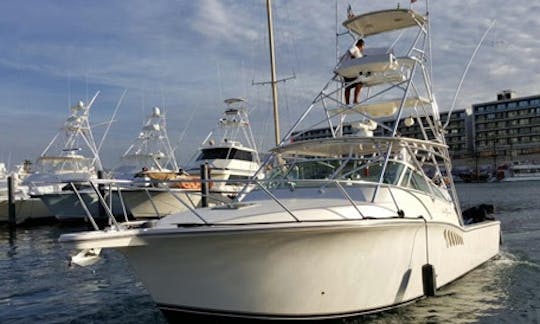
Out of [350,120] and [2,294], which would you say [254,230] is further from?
[2,294]

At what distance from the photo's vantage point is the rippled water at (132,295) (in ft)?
26.5

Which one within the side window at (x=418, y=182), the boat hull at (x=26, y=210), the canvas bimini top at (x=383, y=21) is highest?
the canvas bimini top at (x=383, y=21)

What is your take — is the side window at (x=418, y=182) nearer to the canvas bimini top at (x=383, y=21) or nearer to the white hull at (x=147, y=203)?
the canvas bimini top at (x=383, y=21)

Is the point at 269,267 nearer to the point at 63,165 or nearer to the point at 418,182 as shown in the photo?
the point at 418,182

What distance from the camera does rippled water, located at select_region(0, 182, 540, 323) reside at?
8.08 meters

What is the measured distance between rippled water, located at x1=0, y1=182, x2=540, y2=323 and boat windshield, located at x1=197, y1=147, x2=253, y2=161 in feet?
50.8

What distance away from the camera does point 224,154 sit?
29.8m

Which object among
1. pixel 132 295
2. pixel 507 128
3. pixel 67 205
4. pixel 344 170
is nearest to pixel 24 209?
pixel 67 205

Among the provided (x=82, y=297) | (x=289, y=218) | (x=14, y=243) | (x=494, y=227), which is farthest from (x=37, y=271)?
(x=494, y=227)

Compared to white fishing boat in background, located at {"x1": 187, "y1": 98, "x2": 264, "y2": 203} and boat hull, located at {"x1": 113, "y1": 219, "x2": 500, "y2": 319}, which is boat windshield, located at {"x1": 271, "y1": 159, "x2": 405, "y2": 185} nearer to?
boat hull, located at {"x1": 113, "y1": 219, "x2": 500, "y2": 319}

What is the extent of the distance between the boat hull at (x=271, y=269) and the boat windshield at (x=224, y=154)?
2276 cm

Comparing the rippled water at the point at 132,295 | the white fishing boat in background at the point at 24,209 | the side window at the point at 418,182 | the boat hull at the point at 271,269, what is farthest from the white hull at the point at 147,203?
the boat hull at the point at 271,269

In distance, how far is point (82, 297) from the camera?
968cm

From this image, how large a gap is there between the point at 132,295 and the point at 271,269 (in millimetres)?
4044
